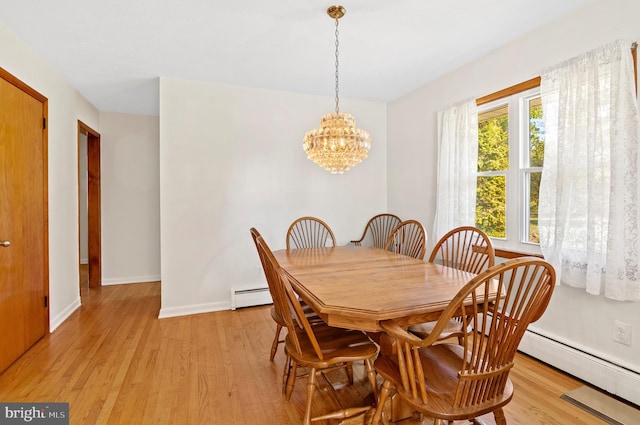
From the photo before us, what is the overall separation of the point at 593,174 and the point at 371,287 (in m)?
1.61

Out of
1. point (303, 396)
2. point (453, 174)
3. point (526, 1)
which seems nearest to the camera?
point (303, 396)

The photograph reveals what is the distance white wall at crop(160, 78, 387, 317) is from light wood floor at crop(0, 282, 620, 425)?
22.4 inches

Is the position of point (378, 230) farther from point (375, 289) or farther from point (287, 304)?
point (287, 304)

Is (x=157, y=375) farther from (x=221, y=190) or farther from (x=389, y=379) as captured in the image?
(x=221, y=190)

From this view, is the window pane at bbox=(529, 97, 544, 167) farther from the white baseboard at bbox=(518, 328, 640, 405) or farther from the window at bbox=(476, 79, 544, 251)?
the white baseboard at bbox=(518, 328, 640, 405)

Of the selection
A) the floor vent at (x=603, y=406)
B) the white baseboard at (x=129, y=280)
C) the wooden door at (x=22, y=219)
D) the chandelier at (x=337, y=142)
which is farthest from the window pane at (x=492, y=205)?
the white baseboard at (x=129, y=280)

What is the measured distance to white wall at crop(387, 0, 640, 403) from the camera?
1.95 m

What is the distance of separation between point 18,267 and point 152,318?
1.20 meters

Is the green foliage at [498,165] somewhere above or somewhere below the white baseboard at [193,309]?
above

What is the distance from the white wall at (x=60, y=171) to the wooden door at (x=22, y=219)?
15 cm

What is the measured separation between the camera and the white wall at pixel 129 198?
4.54 meters

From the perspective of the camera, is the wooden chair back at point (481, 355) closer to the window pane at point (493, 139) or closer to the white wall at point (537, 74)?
the white wall at point (537, 74)

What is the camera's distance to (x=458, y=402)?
1164mm

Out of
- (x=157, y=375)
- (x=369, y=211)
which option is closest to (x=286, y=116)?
(x=369, y=211)
